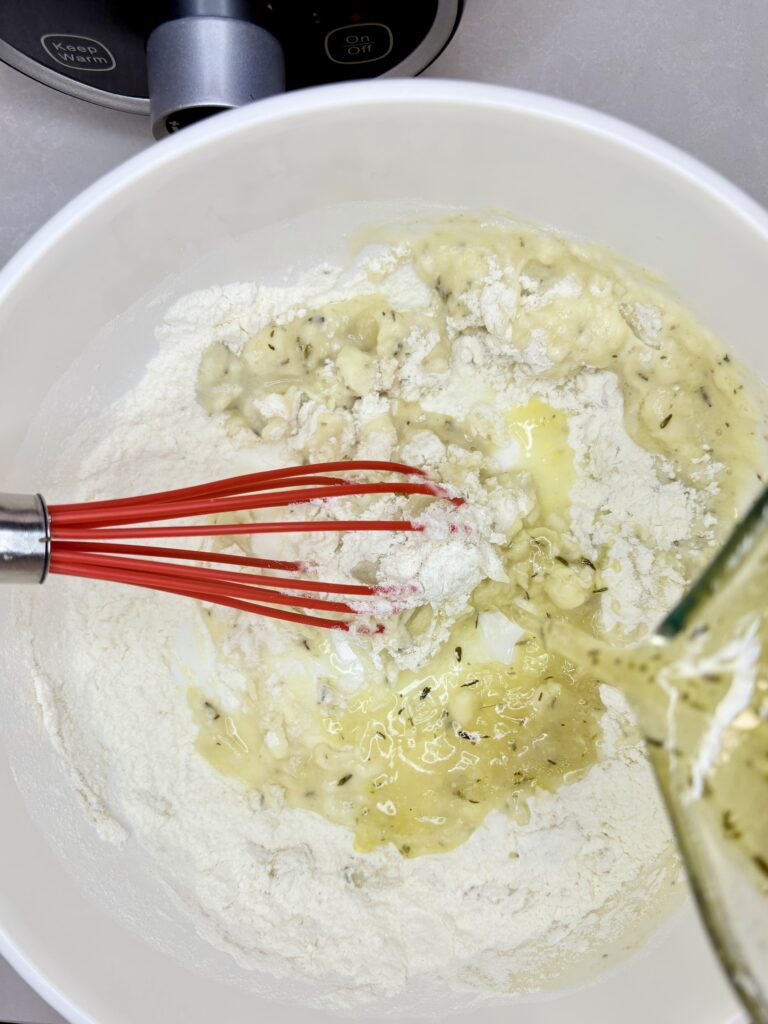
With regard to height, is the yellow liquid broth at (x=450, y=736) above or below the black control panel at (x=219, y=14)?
below

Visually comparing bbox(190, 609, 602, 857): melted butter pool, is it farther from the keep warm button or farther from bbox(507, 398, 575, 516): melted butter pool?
the keep warm button

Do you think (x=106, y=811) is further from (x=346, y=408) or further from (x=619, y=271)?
(x=619, y=271)

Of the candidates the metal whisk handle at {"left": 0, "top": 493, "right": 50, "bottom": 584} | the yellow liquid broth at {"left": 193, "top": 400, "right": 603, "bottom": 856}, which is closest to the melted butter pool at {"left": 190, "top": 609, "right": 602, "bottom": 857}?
the yellow liquid broth at {"left": 193, "top": 400, "right": 603, "bottom": 856}

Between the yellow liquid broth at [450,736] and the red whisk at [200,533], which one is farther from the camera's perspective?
the yellow liquid broth at [450,736]

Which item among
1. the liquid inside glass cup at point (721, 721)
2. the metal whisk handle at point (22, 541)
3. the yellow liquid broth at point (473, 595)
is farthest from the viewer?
the yellow liquid broth at point (473, 595)

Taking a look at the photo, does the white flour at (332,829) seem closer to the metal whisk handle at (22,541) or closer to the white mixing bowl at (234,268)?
the white mixing bowl at (234,268)

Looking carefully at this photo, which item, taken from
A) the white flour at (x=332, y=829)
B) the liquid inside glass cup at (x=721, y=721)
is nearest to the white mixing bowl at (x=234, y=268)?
the white flour at (x=332, y=829)
